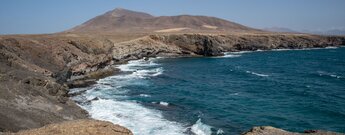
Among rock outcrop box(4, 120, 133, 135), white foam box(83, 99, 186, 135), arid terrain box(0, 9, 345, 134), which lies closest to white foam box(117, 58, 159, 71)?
arid terrain box(0, 9, 345, 134)

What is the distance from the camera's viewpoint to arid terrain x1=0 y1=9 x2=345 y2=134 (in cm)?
2316

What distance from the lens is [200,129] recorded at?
29375mm

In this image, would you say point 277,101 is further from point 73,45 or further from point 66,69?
point 73,45

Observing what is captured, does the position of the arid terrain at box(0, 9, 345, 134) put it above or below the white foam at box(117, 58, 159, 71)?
above

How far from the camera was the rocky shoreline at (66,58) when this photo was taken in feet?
75.9

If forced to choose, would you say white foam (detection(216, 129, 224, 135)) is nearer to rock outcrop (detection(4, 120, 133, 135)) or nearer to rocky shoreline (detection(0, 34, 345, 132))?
rocky shoreline (detection(0, 34, 345, 132))

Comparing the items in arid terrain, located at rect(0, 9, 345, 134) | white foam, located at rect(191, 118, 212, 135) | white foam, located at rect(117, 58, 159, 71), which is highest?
arid terrain, located at rect(0, 9, 345, 134)

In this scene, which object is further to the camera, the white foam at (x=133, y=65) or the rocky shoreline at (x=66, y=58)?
the white foam at (x=133, y=65)

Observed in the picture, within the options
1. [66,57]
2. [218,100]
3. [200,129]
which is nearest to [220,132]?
[200,129]

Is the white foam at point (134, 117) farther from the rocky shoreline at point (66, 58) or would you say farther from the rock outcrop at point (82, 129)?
the rock outcrop at point (82, 129)

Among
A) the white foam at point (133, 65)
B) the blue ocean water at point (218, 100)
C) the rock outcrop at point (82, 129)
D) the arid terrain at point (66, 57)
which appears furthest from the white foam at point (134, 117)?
the white foam at point (133, 65)

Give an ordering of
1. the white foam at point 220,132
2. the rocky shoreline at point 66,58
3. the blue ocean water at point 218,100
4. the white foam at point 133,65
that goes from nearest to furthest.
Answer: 1. the rocky shoreline at point 66,58
2. the white foam at point 220,132
3. the blue ocean water at point 218,100
4. the white foam at point 133,65

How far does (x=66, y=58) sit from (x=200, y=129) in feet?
91.3

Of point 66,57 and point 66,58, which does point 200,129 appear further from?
point 66,57
